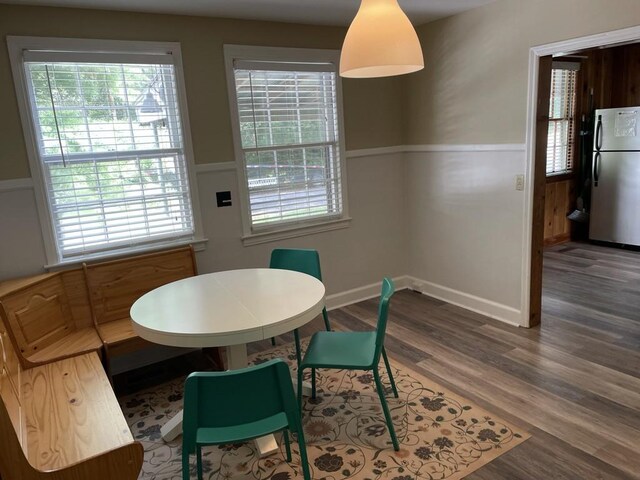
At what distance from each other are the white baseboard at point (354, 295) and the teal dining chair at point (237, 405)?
246 centimetres

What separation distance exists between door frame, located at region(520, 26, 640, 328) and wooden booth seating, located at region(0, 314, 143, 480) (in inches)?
113

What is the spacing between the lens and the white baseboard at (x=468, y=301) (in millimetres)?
3656

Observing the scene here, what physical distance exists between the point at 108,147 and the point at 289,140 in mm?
1372

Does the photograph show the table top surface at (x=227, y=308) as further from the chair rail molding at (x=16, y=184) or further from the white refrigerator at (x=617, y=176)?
the white refrigerator at (x=617, y=176)

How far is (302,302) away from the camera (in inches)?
88.7

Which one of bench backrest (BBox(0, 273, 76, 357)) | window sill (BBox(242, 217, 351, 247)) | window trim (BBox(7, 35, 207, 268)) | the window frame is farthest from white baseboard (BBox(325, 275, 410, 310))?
the window frame

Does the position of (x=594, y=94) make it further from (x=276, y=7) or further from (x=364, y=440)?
(x=364, y=440)

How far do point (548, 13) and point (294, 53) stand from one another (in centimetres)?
182

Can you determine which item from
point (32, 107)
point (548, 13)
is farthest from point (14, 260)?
point (548, 13)

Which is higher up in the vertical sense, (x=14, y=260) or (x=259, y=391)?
(x=14, y=260)

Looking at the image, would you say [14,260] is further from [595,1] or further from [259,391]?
[595,1]

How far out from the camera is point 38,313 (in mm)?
2727

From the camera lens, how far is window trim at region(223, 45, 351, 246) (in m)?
3.44

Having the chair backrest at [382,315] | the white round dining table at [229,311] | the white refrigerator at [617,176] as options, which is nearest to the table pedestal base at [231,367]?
the white round dining table at [229,311]
